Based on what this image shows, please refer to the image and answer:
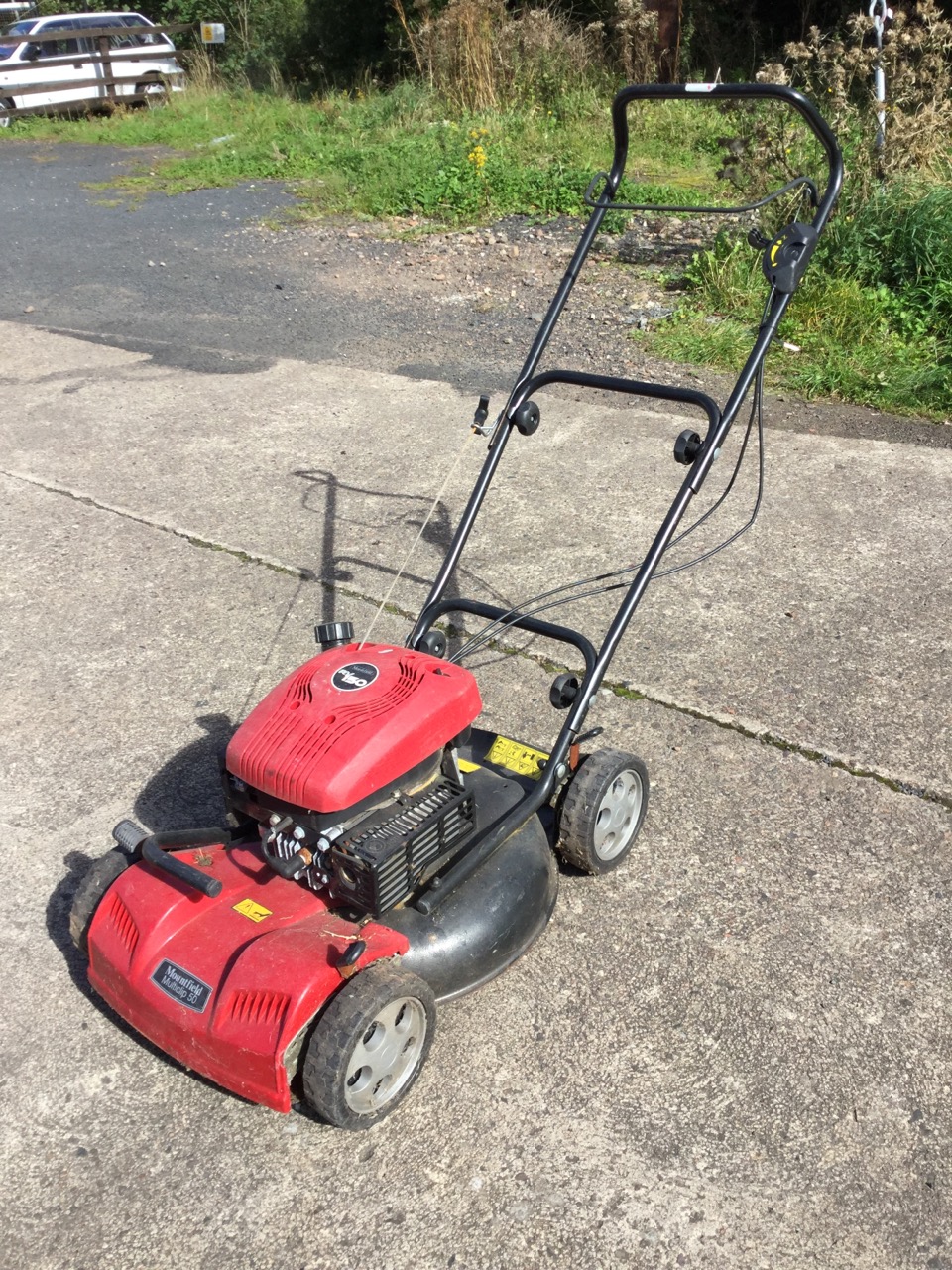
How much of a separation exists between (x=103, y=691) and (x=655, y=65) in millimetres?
9572

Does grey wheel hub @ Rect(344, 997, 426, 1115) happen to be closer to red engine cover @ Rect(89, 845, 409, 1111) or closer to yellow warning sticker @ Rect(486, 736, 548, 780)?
red engine cover @ Rect(89, 845, 409, 1111)

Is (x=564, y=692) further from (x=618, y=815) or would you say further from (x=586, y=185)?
(x=586, y=185)

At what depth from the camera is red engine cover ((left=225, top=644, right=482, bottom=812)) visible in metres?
2.11

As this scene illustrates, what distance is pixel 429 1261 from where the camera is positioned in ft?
6.38

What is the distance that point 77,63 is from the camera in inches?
613

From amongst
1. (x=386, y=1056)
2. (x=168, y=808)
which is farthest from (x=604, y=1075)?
(x=168, y=808)

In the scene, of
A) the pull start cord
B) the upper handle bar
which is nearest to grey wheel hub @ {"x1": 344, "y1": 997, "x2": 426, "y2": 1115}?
the pull start cord

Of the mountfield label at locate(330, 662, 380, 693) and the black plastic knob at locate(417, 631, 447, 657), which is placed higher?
the mountfield label at locate(330, 662, 380, 693)

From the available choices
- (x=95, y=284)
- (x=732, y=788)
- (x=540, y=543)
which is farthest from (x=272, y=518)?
(x=95, y=284)

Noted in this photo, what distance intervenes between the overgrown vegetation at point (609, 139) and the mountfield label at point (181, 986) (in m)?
4.35

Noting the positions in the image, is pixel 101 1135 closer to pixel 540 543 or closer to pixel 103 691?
pixel 103 691

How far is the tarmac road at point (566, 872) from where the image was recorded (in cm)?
203

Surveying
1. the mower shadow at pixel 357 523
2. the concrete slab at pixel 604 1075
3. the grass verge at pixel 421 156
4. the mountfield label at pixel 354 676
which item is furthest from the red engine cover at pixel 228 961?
the grass verge at pixel 421 156

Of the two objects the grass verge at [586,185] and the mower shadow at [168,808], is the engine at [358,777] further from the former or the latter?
the grass verge at [586,185]
